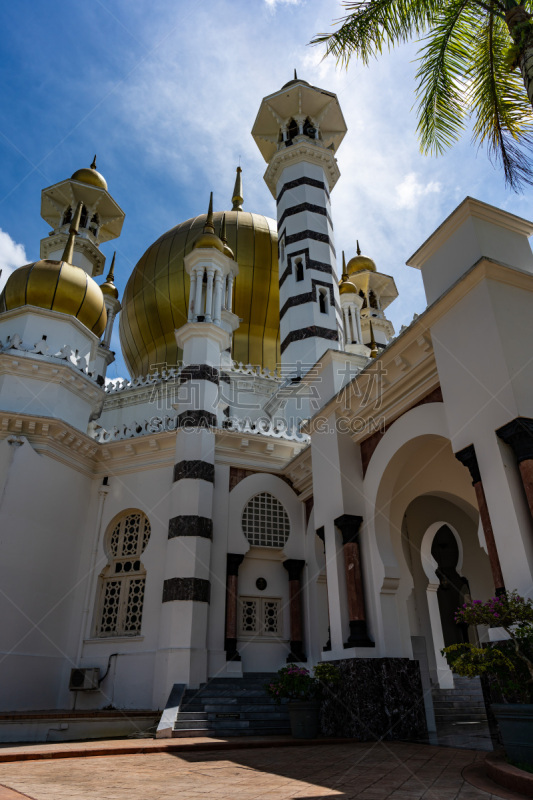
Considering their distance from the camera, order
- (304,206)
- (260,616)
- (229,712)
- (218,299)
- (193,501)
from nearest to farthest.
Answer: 1. (229,712)
2. (193,501)
3. (260,616)
4. (218,299)
5. (304,206)

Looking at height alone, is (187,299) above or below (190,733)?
above

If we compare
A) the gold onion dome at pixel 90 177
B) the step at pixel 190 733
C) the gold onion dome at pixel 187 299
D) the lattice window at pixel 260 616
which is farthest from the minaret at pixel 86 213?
the step at pixel 190 733

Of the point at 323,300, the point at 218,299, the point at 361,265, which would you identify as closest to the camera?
the point at 218,299

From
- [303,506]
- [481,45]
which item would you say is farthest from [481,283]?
[303,506]

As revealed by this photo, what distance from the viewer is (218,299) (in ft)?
49.5

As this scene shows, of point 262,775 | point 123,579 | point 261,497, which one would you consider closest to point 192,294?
point 261,497

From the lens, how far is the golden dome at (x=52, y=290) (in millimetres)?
12734

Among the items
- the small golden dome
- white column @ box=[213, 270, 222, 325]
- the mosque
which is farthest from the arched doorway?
the small golden dome

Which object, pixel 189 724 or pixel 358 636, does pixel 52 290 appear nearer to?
pixel 189 724

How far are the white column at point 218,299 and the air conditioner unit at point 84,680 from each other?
8360 mm

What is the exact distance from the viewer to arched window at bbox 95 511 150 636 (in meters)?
11.3

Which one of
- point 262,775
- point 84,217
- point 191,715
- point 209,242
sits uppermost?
point 84,217

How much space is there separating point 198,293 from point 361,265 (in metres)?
12.2

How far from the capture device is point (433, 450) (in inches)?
344
